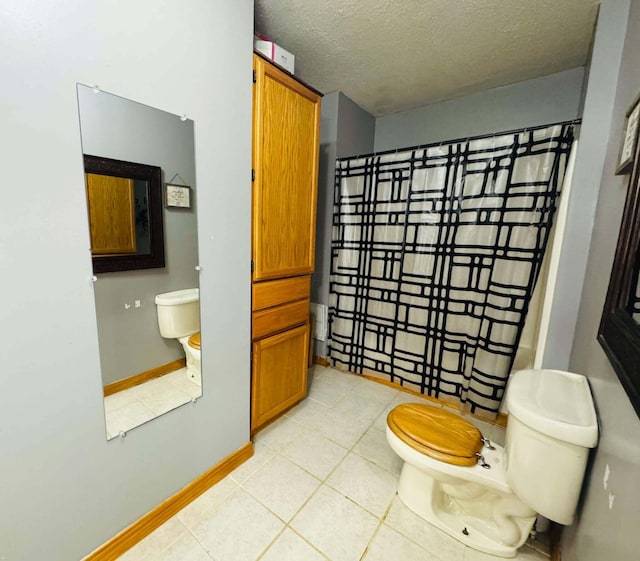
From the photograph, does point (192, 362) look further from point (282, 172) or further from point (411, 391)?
point (411, 391)

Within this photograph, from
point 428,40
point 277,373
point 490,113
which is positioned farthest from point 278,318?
point 490,113

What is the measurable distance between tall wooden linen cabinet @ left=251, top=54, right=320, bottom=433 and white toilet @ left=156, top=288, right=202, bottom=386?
33 cm

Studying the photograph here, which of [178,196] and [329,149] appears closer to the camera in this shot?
[178,196]

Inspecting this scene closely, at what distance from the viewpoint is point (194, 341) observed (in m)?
1.29

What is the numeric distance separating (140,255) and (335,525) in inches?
56.0

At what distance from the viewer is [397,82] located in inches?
85.0

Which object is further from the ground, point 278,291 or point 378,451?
point 278,291

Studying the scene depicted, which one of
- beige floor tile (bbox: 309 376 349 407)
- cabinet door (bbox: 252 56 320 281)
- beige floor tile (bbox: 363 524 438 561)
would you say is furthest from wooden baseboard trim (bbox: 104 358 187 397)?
beige floor tile (bbox: 309 376 349 407)

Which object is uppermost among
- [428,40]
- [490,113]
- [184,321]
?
[428,40]

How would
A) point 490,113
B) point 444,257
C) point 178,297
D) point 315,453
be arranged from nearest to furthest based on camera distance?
point 178,297 < point 315,453 < point 444,257 < point 490,113

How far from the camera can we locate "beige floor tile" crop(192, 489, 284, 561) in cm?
114

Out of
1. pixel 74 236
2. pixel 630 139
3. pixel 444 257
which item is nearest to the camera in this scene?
pixel 74 236

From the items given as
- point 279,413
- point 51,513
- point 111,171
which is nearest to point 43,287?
point 111,171

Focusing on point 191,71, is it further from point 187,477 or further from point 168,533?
point 168,533
